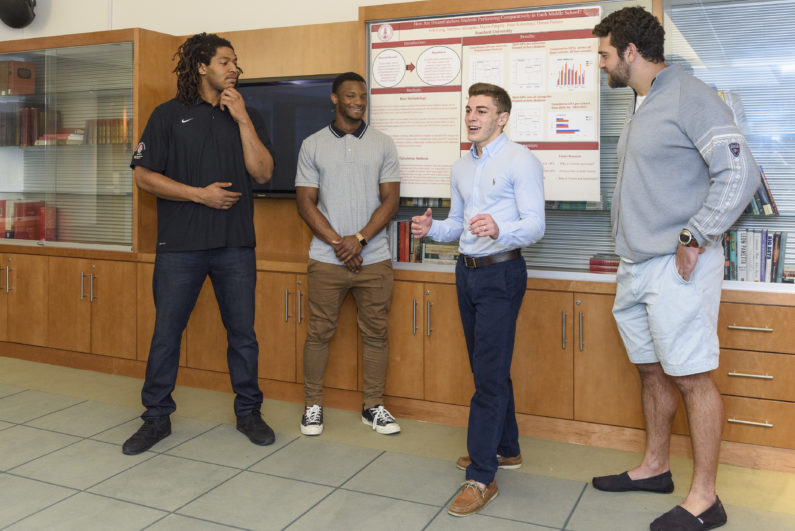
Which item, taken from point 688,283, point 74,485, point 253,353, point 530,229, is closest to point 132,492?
point 74,485

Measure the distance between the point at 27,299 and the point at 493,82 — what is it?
11.1 feet

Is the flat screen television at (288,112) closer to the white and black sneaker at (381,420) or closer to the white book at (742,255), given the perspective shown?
the white and black sneaker at (381,420)

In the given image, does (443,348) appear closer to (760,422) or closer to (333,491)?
(333,491)

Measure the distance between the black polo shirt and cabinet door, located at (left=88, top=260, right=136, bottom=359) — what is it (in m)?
1.26

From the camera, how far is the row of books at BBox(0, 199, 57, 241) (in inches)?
190

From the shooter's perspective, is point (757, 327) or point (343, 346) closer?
point (757, 327)

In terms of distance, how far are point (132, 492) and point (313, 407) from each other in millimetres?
976

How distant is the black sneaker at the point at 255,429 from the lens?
10.6 ft

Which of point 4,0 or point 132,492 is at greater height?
point 4,0

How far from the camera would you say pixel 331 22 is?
4207mm

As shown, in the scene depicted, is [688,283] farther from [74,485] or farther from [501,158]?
[74,485]

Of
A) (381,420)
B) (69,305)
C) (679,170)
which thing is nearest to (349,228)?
(381,420)

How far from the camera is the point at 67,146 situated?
4.81m

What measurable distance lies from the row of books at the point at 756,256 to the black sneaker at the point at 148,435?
260cm
